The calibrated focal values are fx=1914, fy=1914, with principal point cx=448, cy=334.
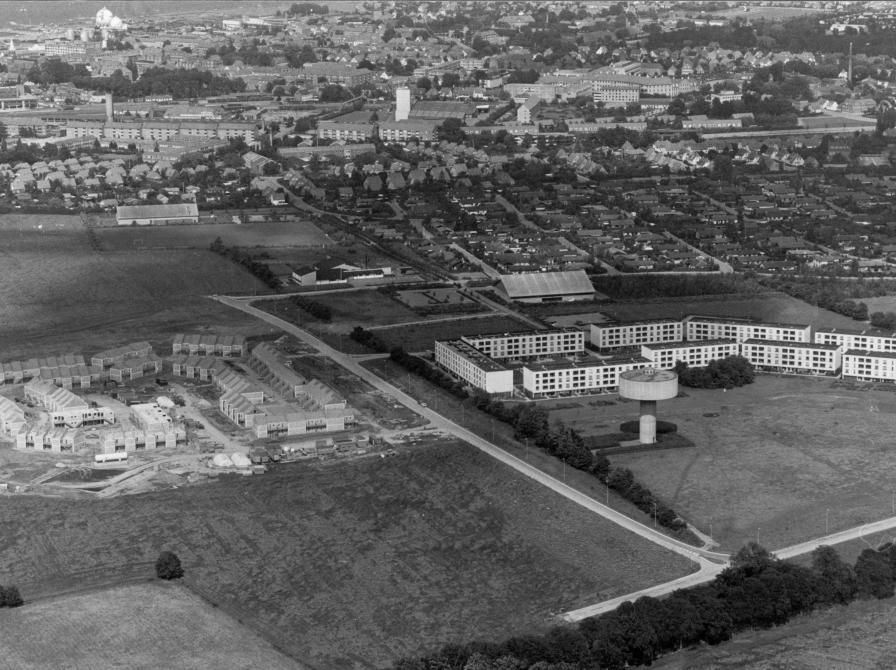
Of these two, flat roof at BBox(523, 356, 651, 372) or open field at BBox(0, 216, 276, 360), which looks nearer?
flat roof at BBox(523, 356, 651, 372)

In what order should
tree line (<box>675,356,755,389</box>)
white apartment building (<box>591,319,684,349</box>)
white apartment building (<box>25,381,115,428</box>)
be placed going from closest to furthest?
white apartment building (<box>25,381,115,428</box>)
tree line (<box>675,356,755,389</box>)
white apartment building (<box>591,319,684,349</box>)

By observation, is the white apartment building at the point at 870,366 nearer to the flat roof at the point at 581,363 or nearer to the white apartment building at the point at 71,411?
the flat roof at the point at 581,363

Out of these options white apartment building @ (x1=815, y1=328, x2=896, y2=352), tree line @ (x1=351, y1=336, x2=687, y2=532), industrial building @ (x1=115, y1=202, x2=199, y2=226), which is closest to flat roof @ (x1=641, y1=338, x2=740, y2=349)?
white apartment building @ (x1=815, y1=328, x2=896, y2=352)

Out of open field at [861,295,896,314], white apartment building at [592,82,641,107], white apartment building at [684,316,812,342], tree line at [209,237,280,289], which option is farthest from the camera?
white apartment building at [592,82,641,107]

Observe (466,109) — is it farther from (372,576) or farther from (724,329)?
(372,576)

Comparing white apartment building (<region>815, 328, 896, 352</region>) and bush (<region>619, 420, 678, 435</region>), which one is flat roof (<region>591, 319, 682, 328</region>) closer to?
white apartment building (<region>815, 328, 896, 352</region>)

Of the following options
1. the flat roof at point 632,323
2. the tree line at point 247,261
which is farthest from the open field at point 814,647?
the tree line at point 247,261

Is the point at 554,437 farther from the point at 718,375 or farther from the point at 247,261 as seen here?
the point at 247,261
